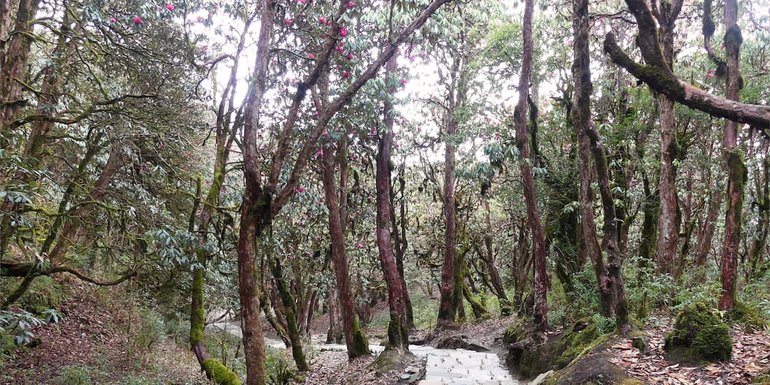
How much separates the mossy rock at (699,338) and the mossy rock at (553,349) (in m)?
1.22

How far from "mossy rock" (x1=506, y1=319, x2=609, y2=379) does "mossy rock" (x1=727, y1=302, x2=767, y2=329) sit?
1830 mm

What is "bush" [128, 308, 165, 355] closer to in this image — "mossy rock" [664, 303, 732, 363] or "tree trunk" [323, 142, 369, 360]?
→ "tree trunk" [323, 142, 369, 360]

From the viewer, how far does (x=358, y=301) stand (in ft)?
95.5

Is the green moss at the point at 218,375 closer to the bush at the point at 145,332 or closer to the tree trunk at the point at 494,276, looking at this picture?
the bush at the point at 145,332

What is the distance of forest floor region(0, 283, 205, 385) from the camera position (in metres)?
9.58

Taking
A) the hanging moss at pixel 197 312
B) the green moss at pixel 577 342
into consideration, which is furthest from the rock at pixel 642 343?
the hanging moss at pixel 197 312

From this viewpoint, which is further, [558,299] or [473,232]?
[473,232]

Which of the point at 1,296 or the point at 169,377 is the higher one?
the point at 1,296

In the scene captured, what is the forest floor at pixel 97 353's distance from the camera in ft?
31.4

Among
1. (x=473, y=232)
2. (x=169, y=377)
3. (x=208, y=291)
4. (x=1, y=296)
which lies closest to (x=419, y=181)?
(x=473, y=232)

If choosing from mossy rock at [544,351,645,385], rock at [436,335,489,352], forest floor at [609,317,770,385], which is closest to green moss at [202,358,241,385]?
mossy rock at [544,351,645,385]

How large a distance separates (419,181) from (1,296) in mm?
15495

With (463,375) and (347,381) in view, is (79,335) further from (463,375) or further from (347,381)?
(463,375)

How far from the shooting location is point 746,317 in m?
7.65
